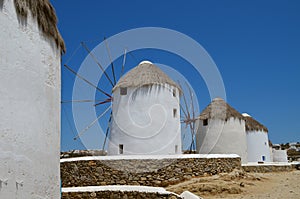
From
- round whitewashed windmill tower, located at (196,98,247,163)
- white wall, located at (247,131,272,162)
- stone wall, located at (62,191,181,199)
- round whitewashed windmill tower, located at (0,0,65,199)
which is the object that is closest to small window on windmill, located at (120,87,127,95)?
round whitewashed windmill tower, located at (196,98,247,163)

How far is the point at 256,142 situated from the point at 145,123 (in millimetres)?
9553

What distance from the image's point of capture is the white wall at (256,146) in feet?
65.9

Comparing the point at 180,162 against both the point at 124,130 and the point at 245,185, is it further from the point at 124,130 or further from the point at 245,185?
the point at 124,130

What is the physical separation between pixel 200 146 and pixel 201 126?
1.13 m

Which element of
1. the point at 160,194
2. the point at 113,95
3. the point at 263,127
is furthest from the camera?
the point at 263,127

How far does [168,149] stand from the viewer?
46.6ft

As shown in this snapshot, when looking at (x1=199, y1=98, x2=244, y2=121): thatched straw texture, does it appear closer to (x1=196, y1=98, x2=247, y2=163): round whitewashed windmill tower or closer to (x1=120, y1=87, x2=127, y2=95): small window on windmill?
(x1=196, y1=98, x2=247, y2=163): round whitewashed windmill tower

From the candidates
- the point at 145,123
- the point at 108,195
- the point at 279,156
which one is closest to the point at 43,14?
the point at 108,195

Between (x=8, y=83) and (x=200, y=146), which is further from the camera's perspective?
(x=200, y=146)

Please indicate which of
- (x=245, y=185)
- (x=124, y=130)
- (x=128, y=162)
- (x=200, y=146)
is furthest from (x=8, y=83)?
(x=200, y=146)

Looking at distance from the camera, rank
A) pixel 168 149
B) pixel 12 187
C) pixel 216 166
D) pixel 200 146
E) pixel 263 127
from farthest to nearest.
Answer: pixel 263 127, pixel 200 146, pixel 168 149, pixel 216 166, pixel 12 187

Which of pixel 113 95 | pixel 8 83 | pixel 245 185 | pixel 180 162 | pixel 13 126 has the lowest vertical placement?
pixel 245 185

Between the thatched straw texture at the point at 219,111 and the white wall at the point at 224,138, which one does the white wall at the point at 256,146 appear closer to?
the white wall at the point at 224,138

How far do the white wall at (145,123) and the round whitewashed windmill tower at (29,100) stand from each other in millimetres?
9113
